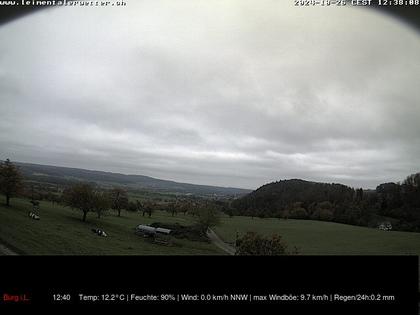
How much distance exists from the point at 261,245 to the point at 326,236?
800 mm

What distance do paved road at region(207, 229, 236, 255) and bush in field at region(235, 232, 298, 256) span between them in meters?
0.07

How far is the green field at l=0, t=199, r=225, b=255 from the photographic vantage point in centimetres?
261

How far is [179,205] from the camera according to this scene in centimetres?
347

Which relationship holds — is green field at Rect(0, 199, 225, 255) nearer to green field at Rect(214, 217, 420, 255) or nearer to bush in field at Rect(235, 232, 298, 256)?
bush in field at Rect(235, 232, 298, 256)

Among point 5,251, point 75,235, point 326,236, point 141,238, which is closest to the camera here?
point 5,251

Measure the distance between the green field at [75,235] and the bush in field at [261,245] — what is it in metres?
0.24

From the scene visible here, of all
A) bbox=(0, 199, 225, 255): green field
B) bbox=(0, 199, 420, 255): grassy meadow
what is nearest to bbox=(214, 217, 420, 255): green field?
bbox=(0, 199, 420, 255): grassy meadow

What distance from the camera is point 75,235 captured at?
2885 millimetres

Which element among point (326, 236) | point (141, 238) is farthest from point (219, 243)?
point (326, 236)

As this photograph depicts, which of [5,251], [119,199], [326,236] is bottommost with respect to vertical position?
[5,251]

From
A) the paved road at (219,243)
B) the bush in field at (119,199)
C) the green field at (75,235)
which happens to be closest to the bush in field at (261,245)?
the paved road at (219,243)

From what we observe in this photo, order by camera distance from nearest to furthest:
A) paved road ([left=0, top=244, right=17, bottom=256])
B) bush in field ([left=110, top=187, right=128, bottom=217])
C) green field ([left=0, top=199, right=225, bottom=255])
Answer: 1. paved road ([left=0, top=244, right=17, bottom=256])
2. green field ([left=0, top=199, right=225, bottom=255])
3. bush in field ([left=110, top=187, right=128, bottom=217])

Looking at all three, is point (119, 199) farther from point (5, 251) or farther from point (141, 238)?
point (5, 251)
